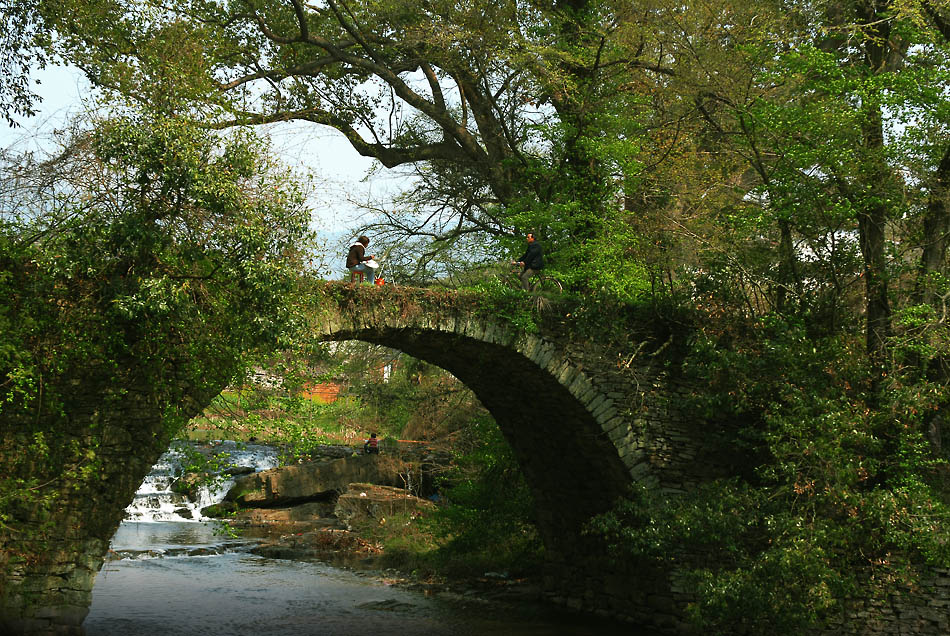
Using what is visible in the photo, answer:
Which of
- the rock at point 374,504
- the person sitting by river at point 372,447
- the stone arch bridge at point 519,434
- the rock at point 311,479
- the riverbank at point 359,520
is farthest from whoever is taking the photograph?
the person sitting by river at point 372,447

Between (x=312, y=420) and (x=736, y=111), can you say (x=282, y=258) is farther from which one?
(x=736, y=111)

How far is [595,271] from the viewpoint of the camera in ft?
37.7

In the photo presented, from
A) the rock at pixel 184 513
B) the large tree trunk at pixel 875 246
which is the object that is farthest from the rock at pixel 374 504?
the large tree trunk at pixel 875 246

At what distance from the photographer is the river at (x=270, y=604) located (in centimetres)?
1025

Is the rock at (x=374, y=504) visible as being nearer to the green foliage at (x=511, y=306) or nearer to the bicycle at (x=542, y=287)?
the bicycle at (x=542, y=287)

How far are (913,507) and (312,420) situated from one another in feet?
20.9

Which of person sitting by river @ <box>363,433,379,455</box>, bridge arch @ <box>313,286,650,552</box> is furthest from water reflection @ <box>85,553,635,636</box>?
person sitting by river @ <box>363,433,379,455</box>

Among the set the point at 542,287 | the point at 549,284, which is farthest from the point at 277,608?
the point at 549,284

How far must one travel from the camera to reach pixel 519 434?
40.2 ft

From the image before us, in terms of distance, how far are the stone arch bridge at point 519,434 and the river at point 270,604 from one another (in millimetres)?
970

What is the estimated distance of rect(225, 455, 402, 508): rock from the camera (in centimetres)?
1864

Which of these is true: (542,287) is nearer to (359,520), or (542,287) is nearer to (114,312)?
(114,312)

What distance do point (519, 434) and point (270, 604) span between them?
4180mm

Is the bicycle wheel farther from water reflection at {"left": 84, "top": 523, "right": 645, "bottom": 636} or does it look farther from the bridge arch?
water reflection at {"left": 84, "top": 523, "right": 645, "bottom": 636}
